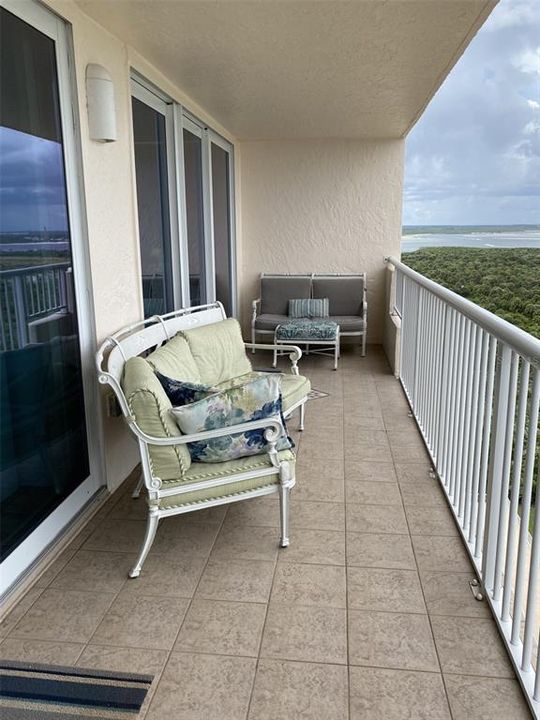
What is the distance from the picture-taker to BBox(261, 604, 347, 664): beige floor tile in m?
1.79

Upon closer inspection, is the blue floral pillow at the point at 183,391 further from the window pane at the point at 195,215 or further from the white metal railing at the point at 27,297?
the window pane at the point at 195,215

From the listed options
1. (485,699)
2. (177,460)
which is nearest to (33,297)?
(177,460)

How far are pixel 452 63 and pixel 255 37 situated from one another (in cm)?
132

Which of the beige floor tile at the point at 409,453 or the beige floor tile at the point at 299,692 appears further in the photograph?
the beige floor tile at the point at 409,453

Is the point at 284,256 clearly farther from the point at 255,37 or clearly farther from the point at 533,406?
the point at 533,406

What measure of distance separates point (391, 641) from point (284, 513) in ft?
2.28

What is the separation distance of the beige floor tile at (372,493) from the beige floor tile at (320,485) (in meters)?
0.04

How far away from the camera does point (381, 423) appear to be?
13.2 feet

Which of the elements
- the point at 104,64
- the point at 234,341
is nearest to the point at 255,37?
the point at 104,64

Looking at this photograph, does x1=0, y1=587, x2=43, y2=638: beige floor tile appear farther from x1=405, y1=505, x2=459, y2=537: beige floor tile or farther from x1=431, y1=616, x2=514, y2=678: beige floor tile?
x1=405, y1=505, x2=459, y2=537: beige floor tile

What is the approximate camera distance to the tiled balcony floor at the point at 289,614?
64.4 inches

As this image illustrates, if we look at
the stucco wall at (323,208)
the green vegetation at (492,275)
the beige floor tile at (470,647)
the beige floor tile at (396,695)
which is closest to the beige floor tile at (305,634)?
the beige floor tile at (396,695)

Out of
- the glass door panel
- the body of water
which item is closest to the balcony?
the glass door panel

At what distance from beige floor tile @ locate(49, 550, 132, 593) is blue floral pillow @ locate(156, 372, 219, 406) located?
2.22 feet
